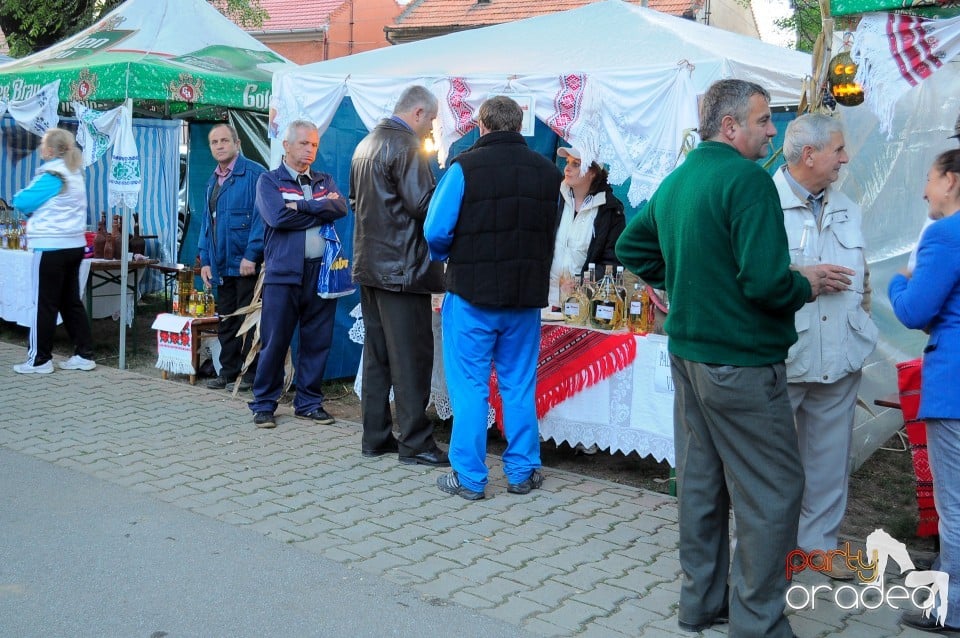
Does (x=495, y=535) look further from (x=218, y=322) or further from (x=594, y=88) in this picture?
(x=218, y=322)

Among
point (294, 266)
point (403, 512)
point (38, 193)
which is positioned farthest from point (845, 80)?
point (38, 193)

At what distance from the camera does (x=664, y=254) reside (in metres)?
3.28

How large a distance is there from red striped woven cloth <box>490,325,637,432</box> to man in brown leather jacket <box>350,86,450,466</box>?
53cm

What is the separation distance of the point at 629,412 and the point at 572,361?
0.44 m

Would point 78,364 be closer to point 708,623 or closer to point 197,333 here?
point 197,333

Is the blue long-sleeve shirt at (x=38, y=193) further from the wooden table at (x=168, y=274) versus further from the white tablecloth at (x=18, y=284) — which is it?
the wooden table at (x=168, y=274)

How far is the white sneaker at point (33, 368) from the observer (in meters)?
7.53

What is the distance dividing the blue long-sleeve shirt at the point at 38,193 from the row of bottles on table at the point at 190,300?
1.13 meters

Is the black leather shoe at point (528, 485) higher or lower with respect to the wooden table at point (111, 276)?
lower

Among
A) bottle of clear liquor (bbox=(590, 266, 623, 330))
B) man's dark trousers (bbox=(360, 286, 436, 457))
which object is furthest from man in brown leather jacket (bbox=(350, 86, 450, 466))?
bottle of clear liquor (bbox=(590, 266, 623, 330))

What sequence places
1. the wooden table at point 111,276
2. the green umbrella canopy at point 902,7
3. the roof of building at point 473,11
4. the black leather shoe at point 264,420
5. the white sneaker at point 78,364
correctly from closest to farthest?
the green umbrella canopy at point 902,7 < the black leather shoe at point 264,420 < the white sneaker at point 78,364 < the wooden table at point 111,276 < the roof of building at point 473,11

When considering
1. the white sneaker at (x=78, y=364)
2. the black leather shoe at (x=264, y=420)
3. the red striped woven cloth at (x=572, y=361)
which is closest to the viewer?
the red striped woven cloth at (x=572, y=361)

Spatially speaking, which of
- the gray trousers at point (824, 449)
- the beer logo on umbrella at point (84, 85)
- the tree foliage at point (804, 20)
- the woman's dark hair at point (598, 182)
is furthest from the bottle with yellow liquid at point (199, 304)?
the tree foliage at point (804, 20)

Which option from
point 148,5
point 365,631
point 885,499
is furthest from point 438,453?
point 148,5
